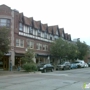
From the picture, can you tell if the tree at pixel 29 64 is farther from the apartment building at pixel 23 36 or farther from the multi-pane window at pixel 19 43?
the multi-pane window at pixel 19 43

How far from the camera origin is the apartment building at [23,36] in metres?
35.9

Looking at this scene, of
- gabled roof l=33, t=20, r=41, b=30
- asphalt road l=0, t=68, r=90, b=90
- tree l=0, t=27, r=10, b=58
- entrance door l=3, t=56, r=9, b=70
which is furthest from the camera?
gabled roof l=33, t=20, r=41, b=30

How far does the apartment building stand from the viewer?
118 feet

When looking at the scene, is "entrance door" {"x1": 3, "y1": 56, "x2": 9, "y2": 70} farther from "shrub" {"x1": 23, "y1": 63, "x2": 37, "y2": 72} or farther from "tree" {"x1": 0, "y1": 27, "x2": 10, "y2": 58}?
"tree" {"x1": 0, "y1": 27, "x2": 10, "y2": 58}

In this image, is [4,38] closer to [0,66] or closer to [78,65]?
[0,66]

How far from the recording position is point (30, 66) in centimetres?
3030

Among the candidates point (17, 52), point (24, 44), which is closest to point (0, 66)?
point (17, 52)

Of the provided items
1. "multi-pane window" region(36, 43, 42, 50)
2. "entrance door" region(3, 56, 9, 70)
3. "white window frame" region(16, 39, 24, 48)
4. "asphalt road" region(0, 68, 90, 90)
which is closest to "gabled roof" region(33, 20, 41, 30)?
"multi-pane window" region(36, 43, 42, 50)

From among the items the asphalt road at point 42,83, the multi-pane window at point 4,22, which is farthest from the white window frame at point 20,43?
the asphalt road at point 42,83

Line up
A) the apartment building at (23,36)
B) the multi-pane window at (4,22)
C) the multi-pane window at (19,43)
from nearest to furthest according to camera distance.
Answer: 1. the multi-pane window at (4,22)
2. the apartment building at (23,36)
3. the multi-pane window at (19,43)

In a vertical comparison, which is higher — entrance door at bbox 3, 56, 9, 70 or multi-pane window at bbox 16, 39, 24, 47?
multi-pane window at bbox 16, 39, 24, 47

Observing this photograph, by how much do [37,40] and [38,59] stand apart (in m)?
4.42

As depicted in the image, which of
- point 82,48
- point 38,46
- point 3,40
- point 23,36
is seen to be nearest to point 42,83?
point 3,40

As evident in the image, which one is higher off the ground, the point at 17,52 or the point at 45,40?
the point at 45,40
